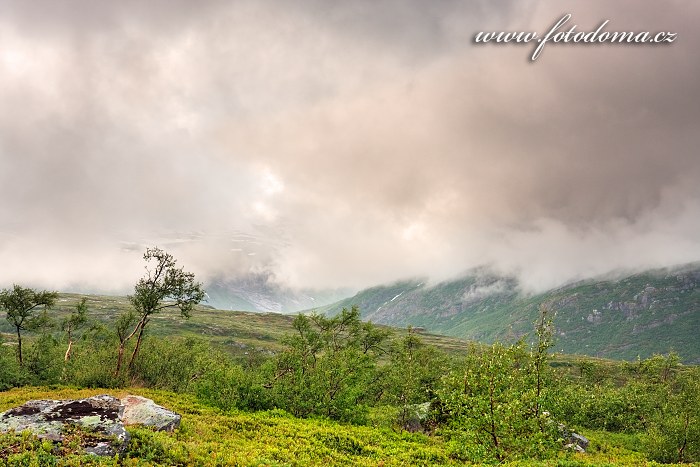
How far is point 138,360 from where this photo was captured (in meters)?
65.9

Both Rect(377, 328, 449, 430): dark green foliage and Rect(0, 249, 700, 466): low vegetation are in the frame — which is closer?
Rect(0, 249, 700, 466): low vegetation

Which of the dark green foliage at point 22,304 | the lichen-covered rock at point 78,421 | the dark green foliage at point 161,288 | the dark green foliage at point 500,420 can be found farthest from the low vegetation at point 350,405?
the dark green foliage at point 22,304

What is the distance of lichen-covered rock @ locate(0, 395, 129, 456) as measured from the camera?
74.2 feet

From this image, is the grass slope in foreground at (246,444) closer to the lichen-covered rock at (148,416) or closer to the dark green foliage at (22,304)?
the lichen-covered rock at (148,416)

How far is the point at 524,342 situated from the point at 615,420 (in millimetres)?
82144

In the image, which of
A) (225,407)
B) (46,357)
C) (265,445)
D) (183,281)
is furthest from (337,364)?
(46,357)

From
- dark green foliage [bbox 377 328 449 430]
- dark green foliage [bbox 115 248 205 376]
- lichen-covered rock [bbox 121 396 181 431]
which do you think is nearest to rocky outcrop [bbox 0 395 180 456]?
lichen-covered rock [bbox 121 396 181 431]

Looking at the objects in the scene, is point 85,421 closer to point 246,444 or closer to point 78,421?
point 78,421

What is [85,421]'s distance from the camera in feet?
82.5

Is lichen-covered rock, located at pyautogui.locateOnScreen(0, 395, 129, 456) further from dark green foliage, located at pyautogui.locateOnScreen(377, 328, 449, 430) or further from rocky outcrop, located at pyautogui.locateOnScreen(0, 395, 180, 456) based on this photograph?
dark green foliage, located at pyautogui.locateOnScreen(377, 328, 449, 430)

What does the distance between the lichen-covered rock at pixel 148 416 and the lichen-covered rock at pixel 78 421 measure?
8.23 ft

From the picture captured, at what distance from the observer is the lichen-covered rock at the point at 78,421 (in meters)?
22.6

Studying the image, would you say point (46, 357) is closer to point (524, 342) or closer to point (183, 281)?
point (183, 281)

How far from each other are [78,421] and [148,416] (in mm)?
7266
